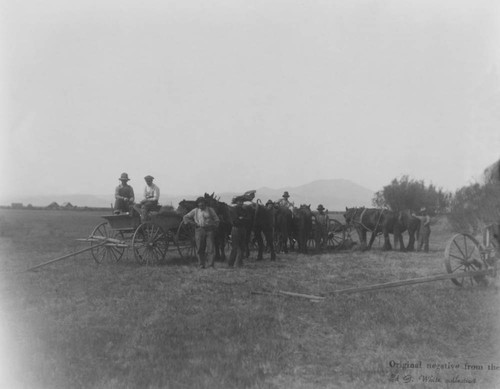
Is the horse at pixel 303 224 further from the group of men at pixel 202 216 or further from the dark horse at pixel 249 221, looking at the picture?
the group of men at pixel 202 216

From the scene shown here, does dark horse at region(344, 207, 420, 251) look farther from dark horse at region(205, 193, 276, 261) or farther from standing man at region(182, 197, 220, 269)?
standing man at region(182, 197, 220, 269)

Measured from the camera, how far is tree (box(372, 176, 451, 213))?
43312 mm

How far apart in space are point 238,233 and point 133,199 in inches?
148

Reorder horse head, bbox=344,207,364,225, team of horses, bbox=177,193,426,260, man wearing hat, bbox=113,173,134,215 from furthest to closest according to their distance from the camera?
1. horse head, bbox=344,207,364,225
2. team of horses, bbox=177,193,426,260
3. man wearing hat, bbox=113,173,134,215

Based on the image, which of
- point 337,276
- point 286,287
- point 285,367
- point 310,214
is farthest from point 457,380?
point 310,214

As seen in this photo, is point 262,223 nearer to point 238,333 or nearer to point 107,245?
point 107,245

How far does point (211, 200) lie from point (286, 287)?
13.2 feet

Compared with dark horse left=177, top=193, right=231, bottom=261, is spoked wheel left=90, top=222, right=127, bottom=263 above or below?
below

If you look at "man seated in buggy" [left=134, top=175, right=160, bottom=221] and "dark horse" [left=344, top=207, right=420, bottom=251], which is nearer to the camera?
"man seated in buggy" [left=134, top=175, right=160, bottom=221]

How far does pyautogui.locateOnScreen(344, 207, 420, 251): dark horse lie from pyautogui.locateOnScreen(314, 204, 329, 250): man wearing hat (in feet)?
3.87

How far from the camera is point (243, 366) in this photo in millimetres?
5012

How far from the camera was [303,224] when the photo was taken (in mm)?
16188

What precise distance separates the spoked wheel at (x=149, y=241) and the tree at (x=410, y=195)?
34434mm

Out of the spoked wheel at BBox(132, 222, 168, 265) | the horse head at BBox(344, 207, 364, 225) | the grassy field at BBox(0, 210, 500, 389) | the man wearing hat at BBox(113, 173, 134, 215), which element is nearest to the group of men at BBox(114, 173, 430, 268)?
the man wearing hat at BBox(113, 173, 134, 215)
